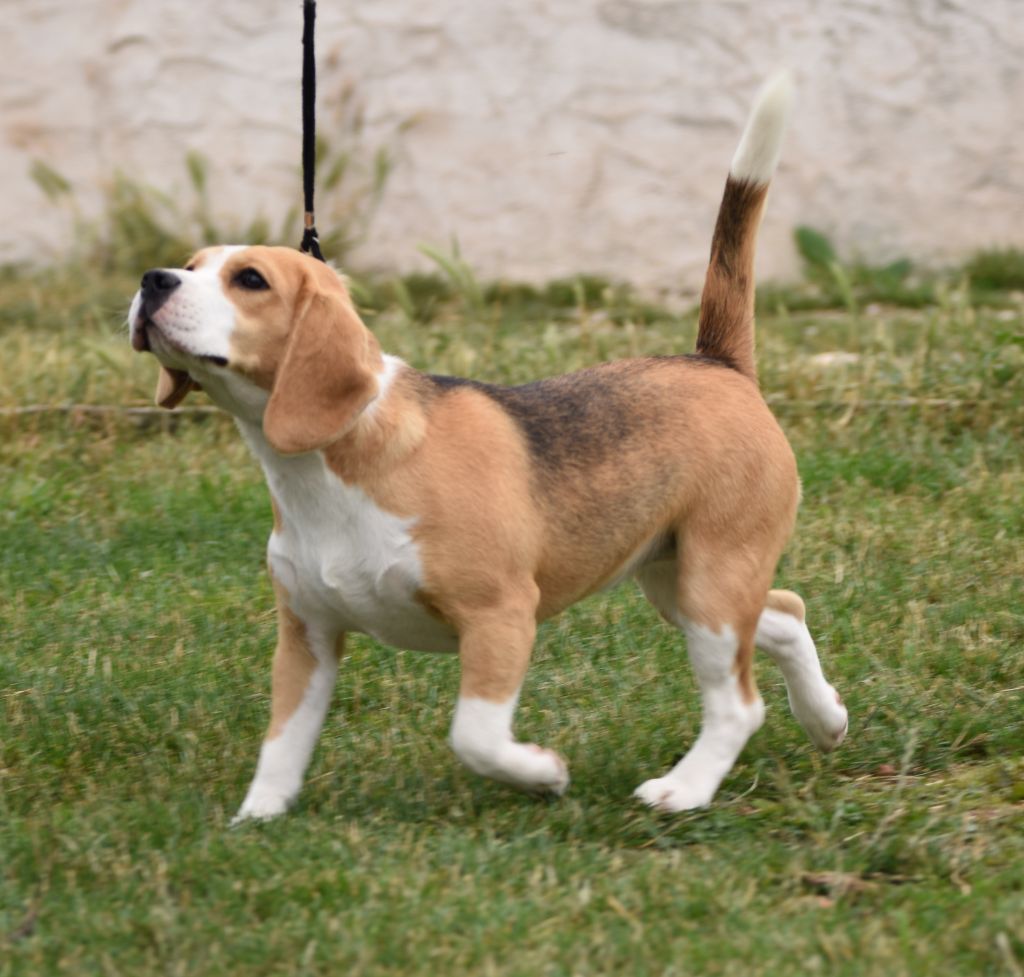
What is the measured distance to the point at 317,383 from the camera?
352 centimetres

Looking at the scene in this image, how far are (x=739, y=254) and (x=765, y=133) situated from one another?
31 centimetres

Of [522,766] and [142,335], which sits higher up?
[142,335]

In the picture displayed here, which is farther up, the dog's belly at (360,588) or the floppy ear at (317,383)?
the floppy ear at (317,383)

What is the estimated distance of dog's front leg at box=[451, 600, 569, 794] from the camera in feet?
12.0

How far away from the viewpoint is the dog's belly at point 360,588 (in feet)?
12.0

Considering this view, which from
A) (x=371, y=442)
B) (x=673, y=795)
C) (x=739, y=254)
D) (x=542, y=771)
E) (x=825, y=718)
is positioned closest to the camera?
(x=371, y=442)

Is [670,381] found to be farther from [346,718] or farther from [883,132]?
[883,132]

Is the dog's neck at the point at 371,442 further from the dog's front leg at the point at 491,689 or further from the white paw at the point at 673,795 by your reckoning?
the white paw at the point at 673,795

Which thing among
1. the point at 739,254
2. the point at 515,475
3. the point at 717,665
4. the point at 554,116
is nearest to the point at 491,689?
the point at 515,475

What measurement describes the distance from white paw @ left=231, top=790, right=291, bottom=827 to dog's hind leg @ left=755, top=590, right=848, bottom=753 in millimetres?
1239

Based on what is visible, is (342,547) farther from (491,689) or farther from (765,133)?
(765,133)

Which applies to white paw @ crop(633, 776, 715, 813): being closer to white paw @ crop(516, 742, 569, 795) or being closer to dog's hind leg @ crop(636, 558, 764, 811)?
dog's hind leg @ crop(636, 558, 764, 811)

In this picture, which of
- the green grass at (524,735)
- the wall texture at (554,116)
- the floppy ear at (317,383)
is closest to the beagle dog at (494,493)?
the floppy ear at (317,383)

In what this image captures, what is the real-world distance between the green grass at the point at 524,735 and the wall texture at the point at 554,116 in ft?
10.6
